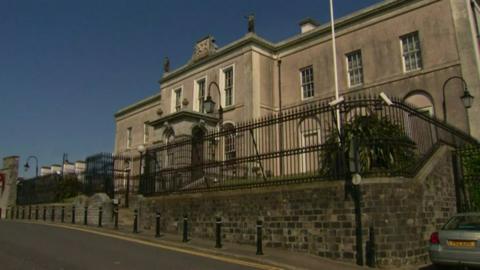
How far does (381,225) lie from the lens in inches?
386

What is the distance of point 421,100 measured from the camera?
2041cm

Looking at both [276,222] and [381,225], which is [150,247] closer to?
[276,222]

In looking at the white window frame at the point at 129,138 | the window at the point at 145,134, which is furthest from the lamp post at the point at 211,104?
the white window frame at the point at 129,138

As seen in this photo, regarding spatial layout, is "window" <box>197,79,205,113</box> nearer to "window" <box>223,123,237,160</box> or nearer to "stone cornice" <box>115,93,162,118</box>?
"stone cornice" <box>115,93,162,118</box>

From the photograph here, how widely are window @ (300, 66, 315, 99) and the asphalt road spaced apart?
16323mm

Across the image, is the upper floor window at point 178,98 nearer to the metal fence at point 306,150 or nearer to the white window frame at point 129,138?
the white window frame at point 129,138

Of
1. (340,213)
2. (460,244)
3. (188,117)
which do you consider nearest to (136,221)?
(340,213)

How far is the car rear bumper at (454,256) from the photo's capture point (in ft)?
26.9

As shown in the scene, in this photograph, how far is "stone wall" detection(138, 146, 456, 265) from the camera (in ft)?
32.3

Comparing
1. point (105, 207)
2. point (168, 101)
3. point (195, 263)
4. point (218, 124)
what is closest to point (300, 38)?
point (218, 124)

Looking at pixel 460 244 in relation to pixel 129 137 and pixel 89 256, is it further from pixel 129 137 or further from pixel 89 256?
pixel 129 137

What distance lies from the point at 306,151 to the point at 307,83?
47.9 feet

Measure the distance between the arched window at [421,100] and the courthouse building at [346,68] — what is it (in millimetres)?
46

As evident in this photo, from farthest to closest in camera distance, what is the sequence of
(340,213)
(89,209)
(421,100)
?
(421,100) < (89,209) < (340,213)
